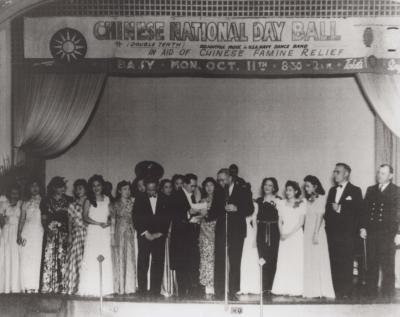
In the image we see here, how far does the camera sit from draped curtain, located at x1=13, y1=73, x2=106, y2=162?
6.91m

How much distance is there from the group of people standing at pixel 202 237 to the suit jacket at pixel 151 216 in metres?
0.01

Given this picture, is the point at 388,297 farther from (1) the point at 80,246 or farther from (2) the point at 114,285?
(1) the point at 80,246

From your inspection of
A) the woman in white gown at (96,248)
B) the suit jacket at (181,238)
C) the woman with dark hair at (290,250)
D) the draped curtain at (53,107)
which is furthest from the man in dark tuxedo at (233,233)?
the draped curtain at (53,107)

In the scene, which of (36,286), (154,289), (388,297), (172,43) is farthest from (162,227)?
(388,297)

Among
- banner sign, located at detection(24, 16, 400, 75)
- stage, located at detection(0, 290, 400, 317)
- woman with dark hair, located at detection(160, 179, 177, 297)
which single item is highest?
banner sign, located at detection(24, 16, 400, 75)

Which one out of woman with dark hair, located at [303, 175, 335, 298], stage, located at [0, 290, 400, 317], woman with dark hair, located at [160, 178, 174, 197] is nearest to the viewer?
stage, located at [0, 290, 400, 317]

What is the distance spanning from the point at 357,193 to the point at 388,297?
1.14 meters

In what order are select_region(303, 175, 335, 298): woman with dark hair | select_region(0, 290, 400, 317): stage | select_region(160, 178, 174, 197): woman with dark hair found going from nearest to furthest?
select_region(0, 290, 400, 317): stage
select_region(303, 175, 335, 298): woman with dark hair
select_region(160, 178, 174, 197): woman with dark hair

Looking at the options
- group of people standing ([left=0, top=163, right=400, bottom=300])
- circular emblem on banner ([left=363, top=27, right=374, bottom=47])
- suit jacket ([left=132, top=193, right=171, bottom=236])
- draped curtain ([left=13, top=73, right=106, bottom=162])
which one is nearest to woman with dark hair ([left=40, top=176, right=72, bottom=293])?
group of people standing ([left=0, top=163, right=400, bottom=300])

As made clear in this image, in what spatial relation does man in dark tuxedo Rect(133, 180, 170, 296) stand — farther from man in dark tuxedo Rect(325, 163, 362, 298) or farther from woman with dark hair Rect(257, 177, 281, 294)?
man in dark tuxedo Rect(325, 163, 362, 298)

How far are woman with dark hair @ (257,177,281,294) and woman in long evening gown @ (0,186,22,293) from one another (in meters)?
2.62

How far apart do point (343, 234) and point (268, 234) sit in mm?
794

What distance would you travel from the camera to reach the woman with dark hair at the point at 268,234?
6.78m

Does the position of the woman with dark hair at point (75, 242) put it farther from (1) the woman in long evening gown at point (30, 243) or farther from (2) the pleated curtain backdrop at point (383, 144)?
(2) the pleated curtain backdrop at point (383, 144)
